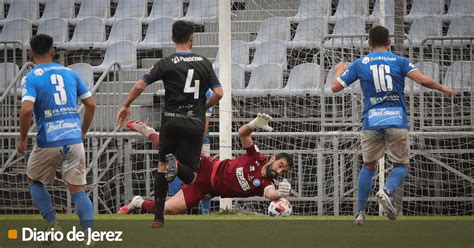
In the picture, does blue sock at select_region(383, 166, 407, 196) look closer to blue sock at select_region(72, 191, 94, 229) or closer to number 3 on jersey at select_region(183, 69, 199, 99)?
number 3 on jersey at select_region(183, 69, 199, 99)

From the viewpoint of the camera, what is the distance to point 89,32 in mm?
18172

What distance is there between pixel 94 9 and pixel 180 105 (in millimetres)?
9254

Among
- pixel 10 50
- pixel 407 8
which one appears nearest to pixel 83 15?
pixel 10 50

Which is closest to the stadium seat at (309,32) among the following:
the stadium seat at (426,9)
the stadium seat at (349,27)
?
the stadium seat at (349,27)

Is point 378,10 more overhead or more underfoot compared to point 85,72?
more overhead

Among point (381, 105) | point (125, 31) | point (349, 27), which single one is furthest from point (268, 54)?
point (381, 105)

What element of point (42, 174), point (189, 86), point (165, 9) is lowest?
point (42, 174)

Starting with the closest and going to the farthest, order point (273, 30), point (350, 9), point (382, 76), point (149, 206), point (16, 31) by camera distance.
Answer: point (382, 76) < point (149, 206) < point (350, 9) < point (273, 30) < point (16, 31)

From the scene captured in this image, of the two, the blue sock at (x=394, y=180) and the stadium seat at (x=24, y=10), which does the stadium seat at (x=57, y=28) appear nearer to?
the stadium seat at (x=24, y=10)

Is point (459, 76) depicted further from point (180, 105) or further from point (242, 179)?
point (180, 105)

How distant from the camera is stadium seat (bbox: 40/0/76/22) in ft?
62.4

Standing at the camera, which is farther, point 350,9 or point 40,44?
point 350,9

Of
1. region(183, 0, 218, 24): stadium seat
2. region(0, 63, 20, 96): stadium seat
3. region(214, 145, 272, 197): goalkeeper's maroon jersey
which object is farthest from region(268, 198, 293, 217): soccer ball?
region(183, 0, 218, 24): stadium seat

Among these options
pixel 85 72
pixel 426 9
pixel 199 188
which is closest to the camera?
pixel 199 188
